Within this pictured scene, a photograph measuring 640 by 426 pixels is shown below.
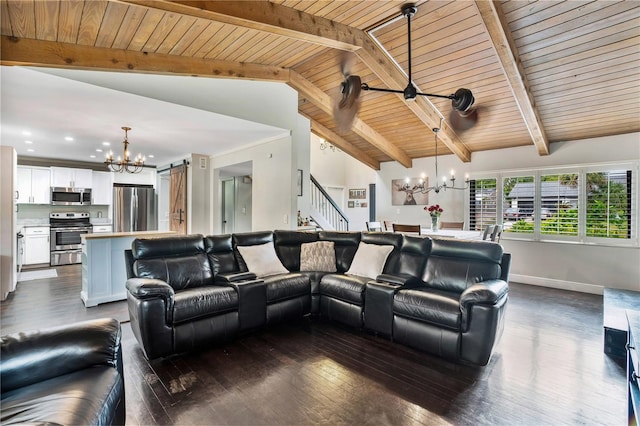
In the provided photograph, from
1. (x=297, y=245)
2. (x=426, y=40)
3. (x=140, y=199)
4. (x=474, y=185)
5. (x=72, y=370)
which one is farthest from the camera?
(x=140, y=199)

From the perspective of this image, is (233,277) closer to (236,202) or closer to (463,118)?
(463,118)

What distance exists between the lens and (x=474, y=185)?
Answer: 6.53 m

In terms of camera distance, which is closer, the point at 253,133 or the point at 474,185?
the point at 253,133

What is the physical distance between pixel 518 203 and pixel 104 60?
6.76 m

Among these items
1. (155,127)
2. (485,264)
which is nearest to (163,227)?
(155,127)

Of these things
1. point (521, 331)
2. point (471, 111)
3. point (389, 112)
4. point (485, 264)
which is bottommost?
point (521, 331)

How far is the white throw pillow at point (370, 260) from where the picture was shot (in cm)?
362

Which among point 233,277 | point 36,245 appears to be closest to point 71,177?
point 36,245

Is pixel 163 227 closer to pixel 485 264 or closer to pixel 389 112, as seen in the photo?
pixel 389 112

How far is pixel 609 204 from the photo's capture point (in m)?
5.02

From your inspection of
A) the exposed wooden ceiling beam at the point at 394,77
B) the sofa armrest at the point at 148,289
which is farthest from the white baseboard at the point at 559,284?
the sofa armrest at the point at 148,289

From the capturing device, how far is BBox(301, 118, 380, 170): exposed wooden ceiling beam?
23.4ft

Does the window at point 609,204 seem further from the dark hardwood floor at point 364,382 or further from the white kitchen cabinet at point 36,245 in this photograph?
the white kitchen cabinet at point 36,245

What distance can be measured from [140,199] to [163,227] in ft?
2.95
